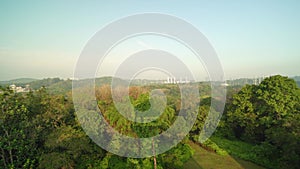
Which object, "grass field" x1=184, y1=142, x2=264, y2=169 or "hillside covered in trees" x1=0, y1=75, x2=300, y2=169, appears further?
"grass field" x1=184, y1=142, x2=264, y2=169

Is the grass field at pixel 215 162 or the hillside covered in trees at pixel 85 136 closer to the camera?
the hillside covered in trees at pixel 85 136

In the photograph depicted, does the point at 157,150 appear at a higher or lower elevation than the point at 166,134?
lower

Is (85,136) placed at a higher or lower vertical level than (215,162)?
higher

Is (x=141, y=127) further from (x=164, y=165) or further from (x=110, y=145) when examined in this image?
(x=164, y=165)

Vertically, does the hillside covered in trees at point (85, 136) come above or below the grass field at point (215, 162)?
above

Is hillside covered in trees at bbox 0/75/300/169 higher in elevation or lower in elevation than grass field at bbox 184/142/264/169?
higher

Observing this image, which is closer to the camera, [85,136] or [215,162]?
[85,136]

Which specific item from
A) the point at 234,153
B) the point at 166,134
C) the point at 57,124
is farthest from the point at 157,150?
the point at 234,153

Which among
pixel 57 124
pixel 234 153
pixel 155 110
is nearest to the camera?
pixel 155 110
